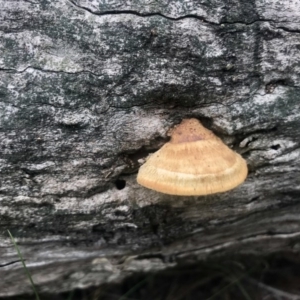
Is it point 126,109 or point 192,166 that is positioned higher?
point 126,109

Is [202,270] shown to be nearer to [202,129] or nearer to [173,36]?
[202,129]

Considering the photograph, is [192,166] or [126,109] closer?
[192,166]

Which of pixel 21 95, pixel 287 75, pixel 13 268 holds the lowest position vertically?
pixel 13 268

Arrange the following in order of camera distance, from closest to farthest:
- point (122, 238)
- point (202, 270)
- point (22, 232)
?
point (22, 232) → point (122, 238) → point (202, 270)

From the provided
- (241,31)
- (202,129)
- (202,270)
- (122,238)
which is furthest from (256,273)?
(241,31)
